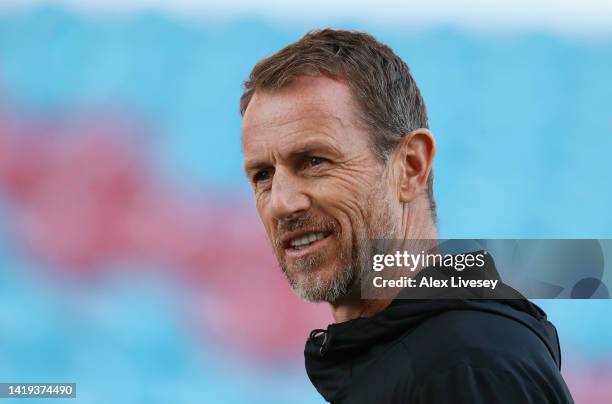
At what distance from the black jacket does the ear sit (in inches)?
8.5

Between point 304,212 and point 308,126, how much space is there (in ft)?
0.39

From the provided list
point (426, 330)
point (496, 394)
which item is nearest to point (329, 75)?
point (426, 330)

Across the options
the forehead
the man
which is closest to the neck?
the man

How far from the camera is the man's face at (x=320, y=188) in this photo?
1.15 m

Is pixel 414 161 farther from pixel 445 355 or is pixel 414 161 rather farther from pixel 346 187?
pixel 445 355

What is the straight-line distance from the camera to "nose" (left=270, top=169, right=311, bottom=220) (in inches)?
44.9

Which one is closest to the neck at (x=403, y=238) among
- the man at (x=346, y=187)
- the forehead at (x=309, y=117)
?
the man at (x=346, y=187)

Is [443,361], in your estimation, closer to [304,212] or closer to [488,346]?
[488,346]

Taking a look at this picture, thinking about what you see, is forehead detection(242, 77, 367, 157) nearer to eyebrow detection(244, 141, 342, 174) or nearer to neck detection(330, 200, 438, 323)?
eyebrow detection(244, 141, 342, 174)

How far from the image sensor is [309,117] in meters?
1.16

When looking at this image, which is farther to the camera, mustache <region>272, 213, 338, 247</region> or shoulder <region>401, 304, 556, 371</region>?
mustache <region>272, 213, 338, 247</region>

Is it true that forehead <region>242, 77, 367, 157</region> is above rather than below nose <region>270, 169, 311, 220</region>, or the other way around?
above

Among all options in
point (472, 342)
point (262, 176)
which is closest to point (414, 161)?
point (262, 176)

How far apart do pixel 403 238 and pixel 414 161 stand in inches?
4.5
